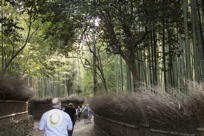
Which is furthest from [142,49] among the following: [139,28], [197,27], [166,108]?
[166,108]

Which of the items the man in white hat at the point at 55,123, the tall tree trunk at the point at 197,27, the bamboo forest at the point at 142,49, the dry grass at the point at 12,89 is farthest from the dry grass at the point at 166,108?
the dry grass at the point at 12,89

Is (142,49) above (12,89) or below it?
above

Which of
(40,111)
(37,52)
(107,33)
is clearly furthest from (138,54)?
(40,111)

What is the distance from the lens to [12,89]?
11.0m

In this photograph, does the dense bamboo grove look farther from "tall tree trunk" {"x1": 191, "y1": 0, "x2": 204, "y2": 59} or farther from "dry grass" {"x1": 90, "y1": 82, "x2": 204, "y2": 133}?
"dry grass" {"x1": 90, "y1": 82, "x2": 204, "y2": 133}

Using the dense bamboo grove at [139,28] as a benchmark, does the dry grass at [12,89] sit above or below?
below

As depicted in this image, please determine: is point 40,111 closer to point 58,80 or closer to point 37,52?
point 58,80

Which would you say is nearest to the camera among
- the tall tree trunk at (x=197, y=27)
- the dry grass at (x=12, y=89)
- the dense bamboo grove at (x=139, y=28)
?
the tall tree trunk at (x=197, y=27)

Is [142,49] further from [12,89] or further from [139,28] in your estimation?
[12,89]

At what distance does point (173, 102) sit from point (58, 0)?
18.2 ft

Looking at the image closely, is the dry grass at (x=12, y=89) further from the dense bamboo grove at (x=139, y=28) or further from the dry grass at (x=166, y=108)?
the dry grass at (x=166, y=108)

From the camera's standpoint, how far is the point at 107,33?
39.9 feet

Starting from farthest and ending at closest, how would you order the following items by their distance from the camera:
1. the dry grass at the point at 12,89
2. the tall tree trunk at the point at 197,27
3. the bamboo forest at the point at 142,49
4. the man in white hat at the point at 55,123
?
the dry grass at the point at 12,89 < the tall tree trunk at the point at 197,27 < the bamboo forest at the point at 142,49 < the man in white hat at the point at 55,123

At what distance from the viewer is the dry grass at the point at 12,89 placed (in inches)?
392
